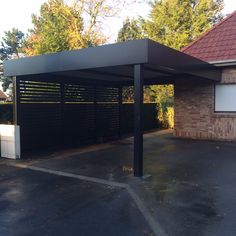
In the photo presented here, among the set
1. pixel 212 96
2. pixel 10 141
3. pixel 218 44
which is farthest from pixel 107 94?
pixel 10 141

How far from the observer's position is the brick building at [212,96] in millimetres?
11805

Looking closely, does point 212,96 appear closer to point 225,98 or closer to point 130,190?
point 225,98

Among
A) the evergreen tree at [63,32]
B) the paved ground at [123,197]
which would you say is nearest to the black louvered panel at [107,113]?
the paved ground at [123,197]

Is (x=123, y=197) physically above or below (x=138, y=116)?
below

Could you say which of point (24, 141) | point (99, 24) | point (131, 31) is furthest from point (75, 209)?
point (131, 31)

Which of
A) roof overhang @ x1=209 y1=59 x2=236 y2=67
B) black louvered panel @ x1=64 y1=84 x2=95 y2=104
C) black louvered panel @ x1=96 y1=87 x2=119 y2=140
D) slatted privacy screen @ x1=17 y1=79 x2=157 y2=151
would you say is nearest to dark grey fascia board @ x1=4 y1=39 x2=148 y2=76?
slatted privacy screen @ x1=17 y1=79 x2=157 y2=151

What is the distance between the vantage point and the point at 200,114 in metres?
12.7

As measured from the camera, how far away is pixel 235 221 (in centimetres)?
433

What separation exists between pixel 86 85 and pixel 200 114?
4945mm

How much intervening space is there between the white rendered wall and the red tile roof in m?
7.61

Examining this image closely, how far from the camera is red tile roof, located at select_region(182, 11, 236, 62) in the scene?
1162cm

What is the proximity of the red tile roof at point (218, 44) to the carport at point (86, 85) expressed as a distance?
0.69 meters

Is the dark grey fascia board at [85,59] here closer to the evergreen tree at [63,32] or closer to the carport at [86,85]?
the carport at [86,85]

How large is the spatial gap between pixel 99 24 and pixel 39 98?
593 inches
